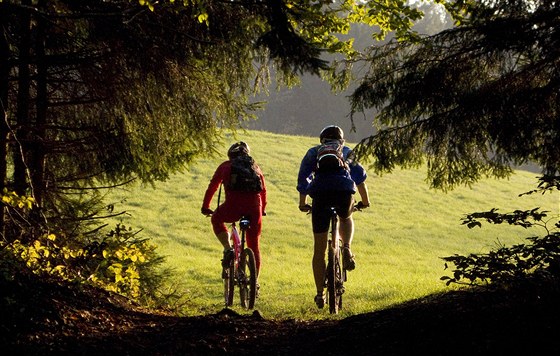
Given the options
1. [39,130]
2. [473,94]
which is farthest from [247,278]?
[473,94]

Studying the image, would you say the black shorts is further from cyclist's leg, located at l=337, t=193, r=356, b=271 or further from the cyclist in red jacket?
the cyclist in red jacket

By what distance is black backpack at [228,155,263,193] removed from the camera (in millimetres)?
8398

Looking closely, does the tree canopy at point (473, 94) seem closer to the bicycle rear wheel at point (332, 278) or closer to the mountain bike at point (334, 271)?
the mountain bike at point (334, 271)

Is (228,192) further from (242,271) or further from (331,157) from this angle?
(331,157)

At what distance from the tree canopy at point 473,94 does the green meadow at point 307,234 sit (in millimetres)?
2106

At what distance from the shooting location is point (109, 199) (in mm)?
28078

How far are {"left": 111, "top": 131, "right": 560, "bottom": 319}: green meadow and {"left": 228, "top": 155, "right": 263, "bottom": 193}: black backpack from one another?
6.36 feet

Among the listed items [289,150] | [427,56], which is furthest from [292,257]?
[289,150]

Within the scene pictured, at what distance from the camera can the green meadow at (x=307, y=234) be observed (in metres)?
14.9

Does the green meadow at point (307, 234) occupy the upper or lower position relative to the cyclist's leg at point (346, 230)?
lower

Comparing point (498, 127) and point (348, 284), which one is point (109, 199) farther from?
point (498, 127)

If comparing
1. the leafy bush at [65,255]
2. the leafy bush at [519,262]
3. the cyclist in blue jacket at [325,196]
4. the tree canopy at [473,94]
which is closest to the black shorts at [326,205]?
the cyclist in blue jacket at [325,196]

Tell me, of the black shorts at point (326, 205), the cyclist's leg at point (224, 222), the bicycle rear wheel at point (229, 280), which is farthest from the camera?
the bicycle rear wheel at point (229, 280)

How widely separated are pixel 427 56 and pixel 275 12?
8.34ft
